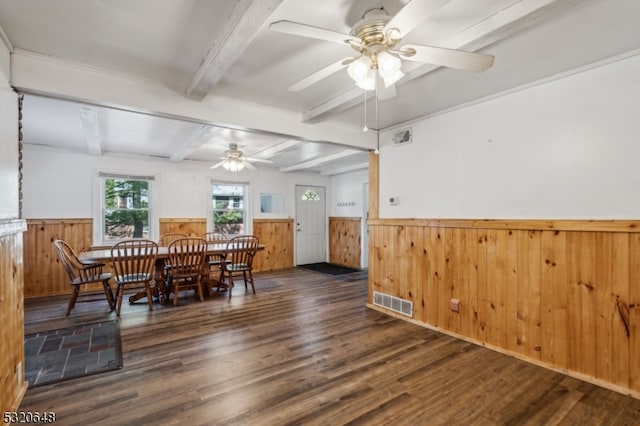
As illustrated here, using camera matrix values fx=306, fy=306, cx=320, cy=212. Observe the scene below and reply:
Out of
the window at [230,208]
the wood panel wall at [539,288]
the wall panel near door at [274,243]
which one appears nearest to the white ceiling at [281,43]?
the wood panel wall at [539,288]

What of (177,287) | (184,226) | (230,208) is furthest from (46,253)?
(230,208)

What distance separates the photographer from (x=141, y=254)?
389 centimetres

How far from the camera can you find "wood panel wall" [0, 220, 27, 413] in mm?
1647

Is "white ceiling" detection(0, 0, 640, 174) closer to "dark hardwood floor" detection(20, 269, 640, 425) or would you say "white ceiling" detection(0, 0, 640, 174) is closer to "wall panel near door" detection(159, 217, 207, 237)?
"dark hardwood floor" detection(20, 269, 640, 425)

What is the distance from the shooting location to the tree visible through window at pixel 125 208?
5055mm

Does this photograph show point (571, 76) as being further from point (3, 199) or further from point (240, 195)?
point (240, 195)

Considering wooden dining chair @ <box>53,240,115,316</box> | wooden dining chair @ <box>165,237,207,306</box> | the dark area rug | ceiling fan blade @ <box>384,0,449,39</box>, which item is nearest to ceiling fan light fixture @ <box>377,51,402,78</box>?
ceiling fan blade @ <box>384,0,449,39</box>

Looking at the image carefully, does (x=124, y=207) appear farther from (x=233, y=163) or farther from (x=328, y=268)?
(x=328, y=268)

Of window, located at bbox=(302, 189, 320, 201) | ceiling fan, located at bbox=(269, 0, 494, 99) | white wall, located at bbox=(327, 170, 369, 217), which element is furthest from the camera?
window, located at bbox=(302, 189, 320, 201)

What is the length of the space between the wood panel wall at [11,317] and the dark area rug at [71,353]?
27 cm

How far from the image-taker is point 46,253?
4531mm

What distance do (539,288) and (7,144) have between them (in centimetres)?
382

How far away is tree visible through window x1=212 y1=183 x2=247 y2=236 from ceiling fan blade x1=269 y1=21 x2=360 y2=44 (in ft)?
16.6

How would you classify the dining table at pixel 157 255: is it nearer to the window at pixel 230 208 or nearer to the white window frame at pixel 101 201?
the white window frame at pixel 101 201
